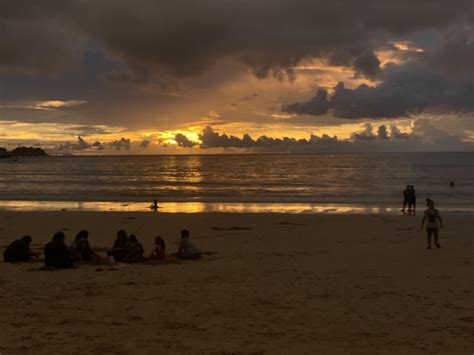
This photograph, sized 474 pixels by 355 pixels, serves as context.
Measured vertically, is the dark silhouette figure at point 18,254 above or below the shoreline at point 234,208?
above

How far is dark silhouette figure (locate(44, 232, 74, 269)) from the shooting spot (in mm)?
12164

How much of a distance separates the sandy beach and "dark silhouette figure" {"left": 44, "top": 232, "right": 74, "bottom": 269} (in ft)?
1.27

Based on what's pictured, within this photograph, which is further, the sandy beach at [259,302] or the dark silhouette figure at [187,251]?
the dark silhouette figure at [187,251]

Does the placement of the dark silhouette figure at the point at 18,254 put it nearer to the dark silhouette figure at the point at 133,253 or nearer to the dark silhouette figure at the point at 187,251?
the dark silhouette figure at the point at 133,253

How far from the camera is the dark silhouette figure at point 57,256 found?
1216 centimetres

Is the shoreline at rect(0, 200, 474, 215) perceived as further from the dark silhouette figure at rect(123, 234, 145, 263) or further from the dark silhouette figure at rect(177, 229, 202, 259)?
the dark silhouette figure at rect(123, 234, 145, 263)

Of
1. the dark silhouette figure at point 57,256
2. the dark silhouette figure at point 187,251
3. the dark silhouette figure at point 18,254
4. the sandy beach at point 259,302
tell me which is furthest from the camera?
the dark silhouette figure at point 187,251

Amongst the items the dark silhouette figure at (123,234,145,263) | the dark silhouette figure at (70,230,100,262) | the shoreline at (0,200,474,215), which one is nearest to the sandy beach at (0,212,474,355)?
the dark silhouette figure at (123,234,145,263)

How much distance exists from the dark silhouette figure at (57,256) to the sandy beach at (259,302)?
0.39 m

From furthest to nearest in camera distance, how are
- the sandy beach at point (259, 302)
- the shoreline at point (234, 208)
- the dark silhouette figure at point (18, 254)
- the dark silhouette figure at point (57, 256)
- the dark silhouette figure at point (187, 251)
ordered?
the shoreline at point (234, 208) → the dark silhouette figure at point (187, 251) → the dark silhouette figure at point (18, 254) → the dark silhouette figure at point (57, 256) → the sandy beach at point (259, 302)

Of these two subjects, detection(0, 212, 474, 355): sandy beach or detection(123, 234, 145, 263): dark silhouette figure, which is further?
detection(123, 234, 145, 263): dark silhouette figure

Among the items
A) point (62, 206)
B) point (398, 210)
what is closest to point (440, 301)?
point (398, 210)

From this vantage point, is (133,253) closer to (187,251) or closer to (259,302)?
(187,251)

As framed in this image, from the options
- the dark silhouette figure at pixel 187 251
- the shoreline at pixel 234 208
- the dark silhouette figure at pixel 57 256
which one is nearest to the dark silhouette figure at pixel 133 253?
the dark silhouette figure at pixel 187 251
